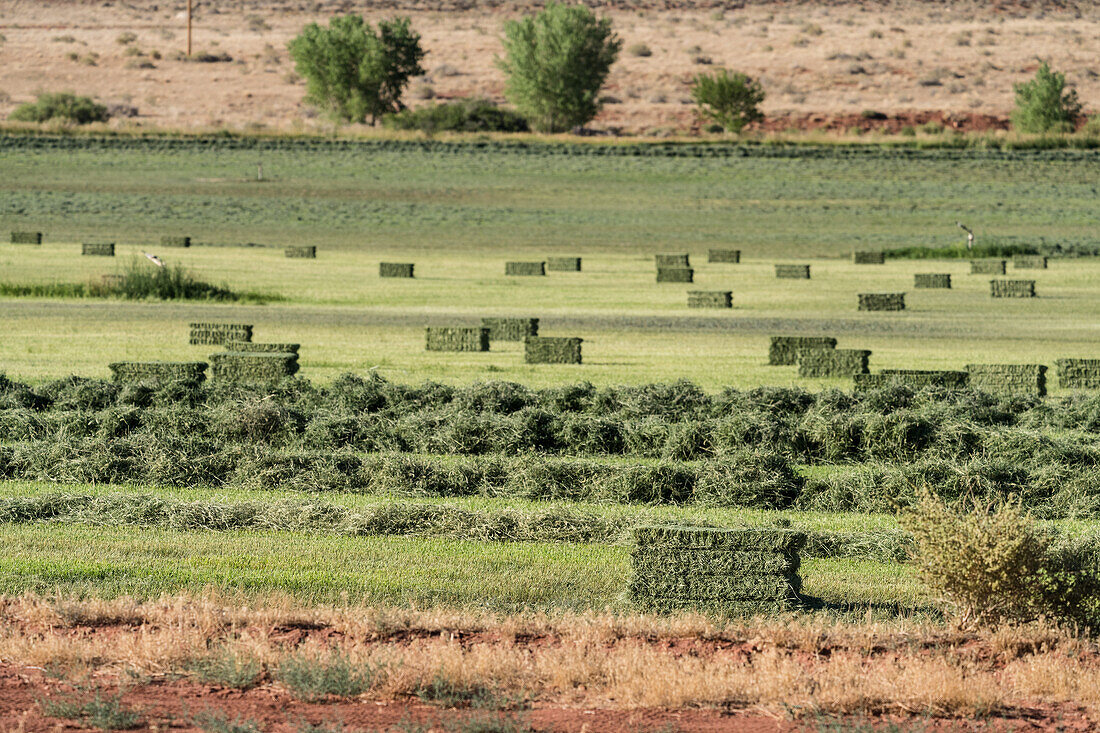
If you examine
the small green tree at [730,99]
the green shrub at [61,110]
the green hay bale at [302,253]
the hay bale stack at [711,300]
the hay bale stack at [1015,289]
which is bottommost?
the hay bale stack at [711,300]

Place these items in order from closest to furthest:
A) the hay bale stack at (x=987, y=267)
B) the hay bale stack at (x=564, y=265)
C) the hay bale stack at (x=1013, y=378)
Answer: the hay bale stack at (x=1013, y=378)
the hay bale stack at (x=987, y=267)
the hay bale stack at (x=564, y=265)

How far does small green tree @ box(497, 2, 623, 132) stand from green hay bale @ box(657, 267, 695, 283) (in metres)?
70.8

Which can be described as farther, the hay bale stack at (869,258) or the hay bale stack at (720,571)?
the hay bale stack at (869,258)

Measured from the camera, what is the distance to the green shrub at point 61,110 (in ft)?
380

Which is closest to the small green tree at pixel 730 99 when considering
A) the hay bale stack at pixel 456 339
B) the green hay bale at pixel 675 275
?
the green hay bale at pixel 675 275

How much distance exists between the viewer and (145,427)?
20172 mm

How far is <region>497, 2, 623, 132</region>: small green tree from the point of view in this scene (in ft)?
385

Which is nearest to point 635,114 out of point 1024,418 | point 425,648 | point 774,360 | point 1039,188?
point 1039,188

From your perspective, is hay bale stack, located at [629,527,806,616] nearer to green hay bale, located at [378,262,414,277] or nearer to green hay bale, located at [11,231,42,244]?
green hay bale, located at [378,262,414,277]

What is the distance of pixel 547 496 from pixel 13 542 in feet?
19.0

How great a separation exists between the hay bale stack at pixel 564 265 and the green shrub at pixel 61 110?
7184 cm

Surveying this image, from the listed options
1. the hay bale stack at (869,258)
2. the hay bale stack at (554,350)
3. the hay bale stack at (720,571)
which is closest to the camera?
the hay bale stack at (720,571)

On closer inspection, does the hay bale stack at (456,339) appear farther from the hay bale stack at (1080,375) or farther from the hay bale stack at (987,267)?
the hay bale stack at (987,267)

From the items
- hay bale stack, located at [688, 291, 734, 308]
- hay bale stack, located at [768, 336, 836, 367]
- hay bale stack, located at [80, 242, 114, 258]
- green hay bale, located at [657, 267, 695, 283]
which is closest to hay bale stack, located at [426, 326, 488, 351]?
hay bale stack, located at [768, 336, 836, 367]
